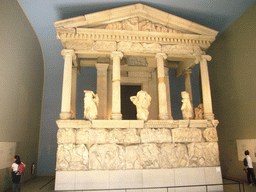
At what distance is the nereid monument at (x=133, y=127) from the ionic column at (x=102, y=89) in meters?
1.15

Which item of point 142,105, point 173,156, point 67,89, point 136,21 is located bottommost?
point 173,156

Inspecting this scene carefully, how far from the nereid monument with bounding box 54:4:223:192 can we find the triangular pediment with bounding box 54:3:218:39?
1.3 inches

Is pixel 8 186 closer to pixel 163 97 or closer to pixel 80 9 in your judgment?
pixel 163 97

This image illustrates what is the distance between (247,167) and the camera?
6.99 meters

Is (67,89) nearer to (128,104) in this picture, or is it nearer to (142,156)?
(142,156)

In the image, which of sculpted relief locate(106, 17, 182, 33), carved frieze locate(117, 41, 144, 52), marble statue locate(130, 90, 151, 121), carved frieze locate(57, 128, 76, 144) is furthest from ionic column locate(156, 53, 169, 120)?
carved frieze locate(57, 128, 76, 144)

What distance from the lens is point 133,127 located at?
711 cm

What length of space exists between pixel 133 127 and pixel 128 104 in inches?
173

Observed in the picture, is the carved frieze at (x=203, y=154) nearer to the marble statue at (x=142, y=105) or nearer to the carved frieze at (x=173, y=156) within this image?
the carved frieze at (x=173, y=156)

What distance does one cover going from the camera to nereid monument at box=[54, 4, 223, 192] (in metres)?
6.75

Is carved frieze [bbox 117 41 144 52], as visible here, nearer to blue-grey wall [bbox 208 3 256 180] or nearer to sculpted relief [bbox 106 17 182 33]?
sculpted relief [bbox 106 17 182 33]

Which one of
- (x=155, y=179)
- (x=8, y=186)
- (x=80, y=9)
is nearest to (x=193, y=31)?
(x=80, y=9)

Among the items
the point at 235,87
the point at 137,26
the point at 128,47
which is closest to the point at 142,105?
the point at 128,47

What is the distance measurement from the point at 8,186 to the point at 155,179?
15.7 feet
